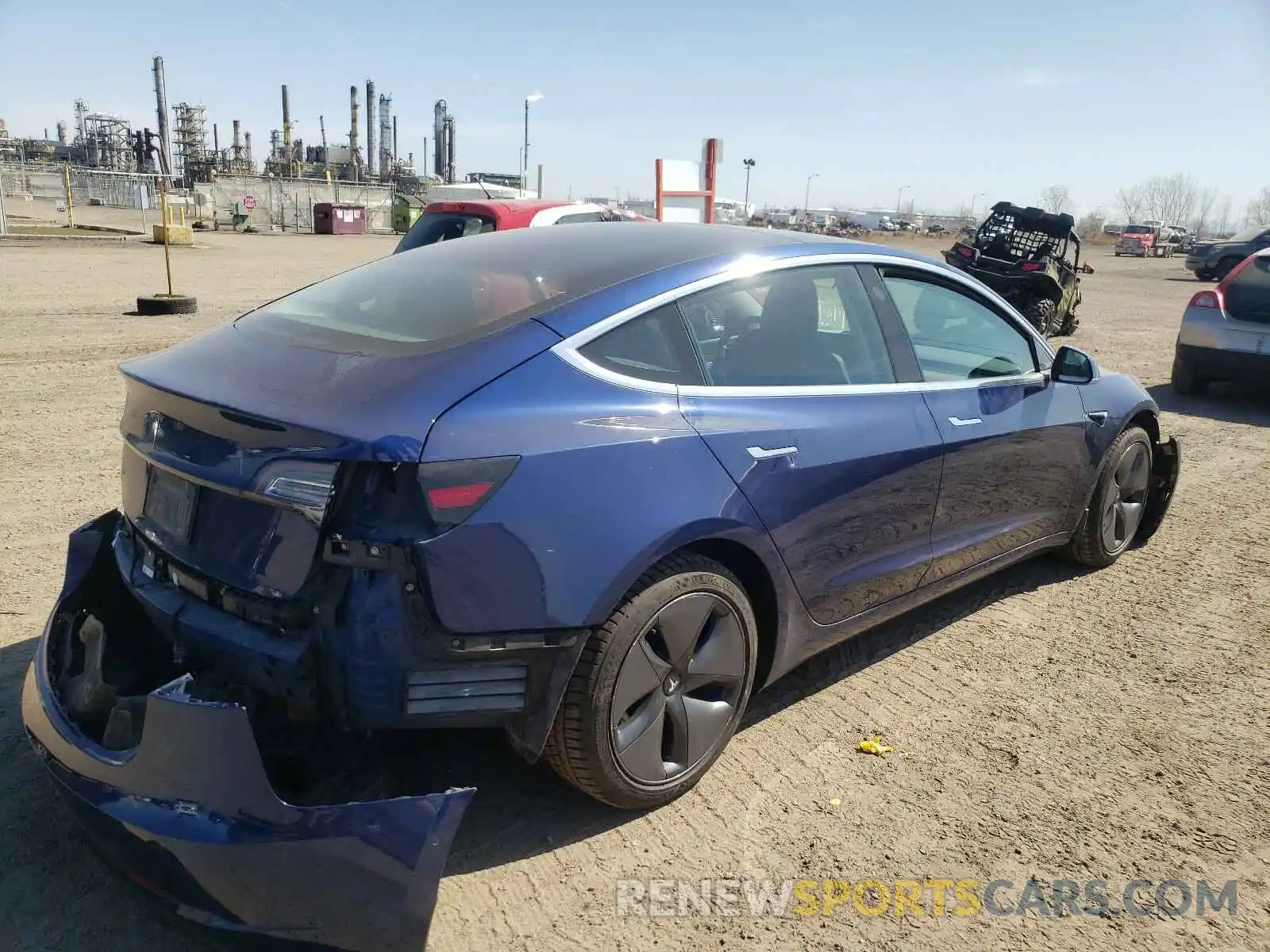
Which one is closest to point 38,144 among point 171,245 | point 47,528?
point 171,245

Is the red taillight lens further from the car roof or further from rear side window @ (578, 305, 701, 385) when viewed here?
the car roof

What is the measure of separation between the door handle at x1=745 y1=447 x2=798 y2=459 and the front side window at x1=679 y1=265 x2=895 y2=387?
22 centimetres

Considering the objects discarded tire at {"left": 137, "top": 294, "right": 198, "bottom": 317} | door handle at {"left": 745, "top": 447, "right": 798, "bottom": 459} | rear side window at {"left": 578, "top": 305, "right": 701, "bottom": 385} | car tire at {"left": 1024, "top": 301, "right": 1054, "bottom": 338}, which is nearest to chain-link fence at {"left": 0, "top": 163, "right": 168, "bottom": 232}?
discarded tire at {"left": 137, "top": 294, "right": 198, "bottom": 317}

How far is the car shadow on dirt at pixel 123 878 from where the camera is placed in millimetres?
2252

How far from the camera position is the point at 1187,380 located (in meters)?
9.45

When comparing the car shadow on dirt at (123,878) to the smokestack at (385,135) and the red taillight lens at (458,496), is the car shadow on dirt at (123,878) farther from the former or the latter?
the smokestack at (385,135)

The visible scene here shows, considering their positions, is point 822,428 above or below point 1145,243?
below

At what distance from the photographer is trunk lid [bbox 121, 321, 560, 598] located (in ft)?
7.14

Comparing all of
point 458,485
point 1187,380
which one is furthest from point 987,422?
point 1187,380

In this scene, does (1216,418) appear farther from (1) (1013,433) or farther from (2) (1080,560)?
(1) (1013,433)

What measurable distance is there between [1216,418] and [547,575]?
8487 millimetres

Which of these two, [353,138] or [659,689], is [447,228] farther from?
[353,138]

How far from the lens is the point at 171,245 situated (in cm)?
2614

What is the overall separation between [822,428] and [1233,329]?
25.7 ft
